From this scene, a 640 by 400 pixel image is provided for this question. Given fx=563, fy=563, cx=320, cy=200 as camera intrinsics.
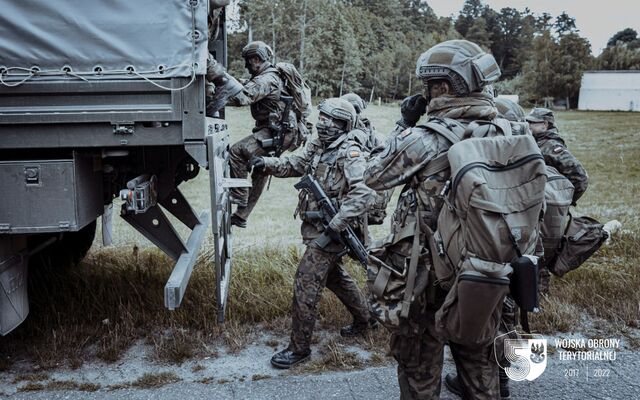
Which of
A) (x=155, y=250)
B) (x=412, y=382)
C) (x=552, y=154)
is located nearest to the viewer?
(x=412, y=382)

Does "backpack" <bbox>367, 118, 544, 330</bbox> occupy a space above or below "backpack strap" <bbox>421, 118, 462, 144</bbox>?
below

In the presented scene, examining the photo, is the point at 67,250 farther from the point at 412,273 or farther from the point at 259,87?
the point at 412,273

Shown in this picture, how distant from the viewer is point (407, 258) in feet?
8.33

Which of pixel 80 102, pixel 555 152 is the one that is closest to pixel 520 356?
pixel 555 152

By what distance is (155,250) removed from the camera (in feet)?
17.3

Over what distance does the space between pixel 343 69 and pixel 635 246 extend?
192 inches

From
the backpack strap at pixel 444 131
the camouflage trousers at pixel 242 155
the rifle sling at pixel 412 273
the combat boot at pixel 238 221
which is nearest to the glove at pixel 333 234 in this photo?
the rifle sling at pixel 412 273

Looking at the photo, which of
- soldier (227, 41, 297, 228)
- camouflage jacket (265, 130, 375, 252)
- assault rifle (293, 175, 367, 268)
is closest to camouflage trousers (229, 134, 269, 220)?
soldier (227, 41, 297, 228)

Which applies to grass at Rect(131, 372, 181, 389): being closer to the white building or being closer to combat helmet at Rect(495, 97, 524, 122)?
combat helmet at Rect(495, 97, 524, 122)

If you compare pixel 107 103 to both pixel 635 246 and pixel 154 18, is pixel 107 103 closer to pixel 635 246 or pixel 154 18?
pixel 154 18

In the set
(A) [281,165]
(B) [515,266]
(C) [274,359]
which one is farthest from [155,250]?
(B) [515,266]

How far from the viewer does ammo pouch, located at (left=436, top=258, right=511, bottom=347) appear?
6.80 feet

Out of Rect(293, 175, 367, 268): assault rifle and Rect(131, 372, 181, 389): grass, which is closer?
Rect(131, 372, 181, 389): grass

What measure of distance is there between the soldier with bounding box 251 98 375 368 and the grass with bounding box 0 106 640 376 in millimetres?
233
